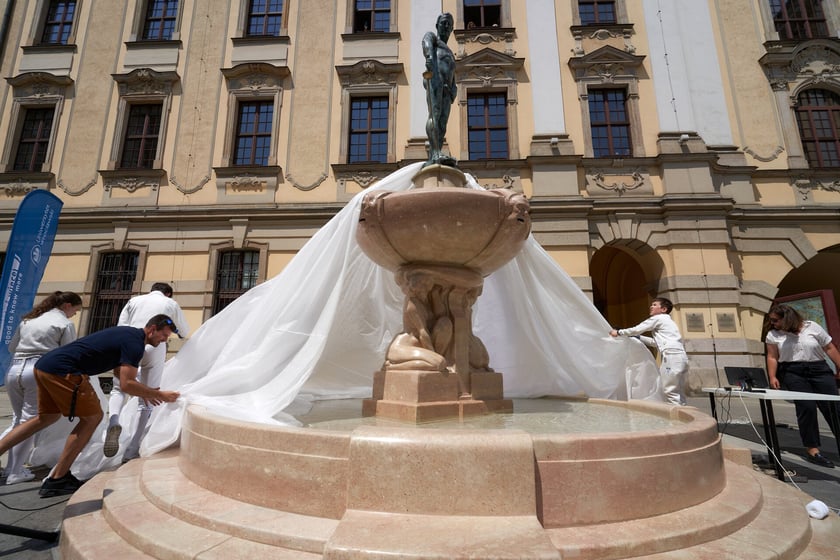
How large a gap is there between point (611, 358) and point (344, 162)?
936cm

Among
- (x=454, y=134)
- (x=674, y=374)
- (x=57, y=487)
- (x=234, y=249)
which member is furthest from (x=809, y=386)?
(x=234, y=249)

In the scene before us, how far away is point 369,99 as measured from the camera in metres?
12.6

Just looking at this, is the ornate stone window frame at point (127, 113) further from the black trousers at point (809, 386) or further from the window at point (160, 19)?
the black trousers at point (809, 386)

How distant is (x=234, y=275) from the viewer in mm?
11750

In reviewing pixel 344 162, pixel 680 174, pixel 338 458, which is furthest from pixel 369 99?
pixel 338 458

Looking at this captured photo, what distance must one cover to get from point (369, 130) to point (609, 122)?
652 centimetres

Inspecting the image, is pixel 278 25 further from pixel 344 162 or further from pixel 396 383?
pixel 396 383

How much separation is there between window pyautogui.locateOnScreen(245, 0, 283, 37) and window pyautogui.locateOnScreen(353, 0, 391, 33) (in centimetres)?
229

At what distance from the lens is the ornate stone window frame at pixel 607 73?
38.4ft

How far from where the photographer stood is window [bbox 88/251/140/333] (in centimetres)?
1172

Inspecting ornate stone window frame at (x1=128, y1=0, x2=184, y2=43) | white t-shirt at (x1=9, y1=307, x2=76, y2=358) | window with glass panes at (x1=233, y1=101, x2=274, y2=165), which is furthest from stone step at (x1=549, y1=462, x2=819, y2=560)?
ornate stone window frame at (x1=128, y1=0, x2=184, y2=43)

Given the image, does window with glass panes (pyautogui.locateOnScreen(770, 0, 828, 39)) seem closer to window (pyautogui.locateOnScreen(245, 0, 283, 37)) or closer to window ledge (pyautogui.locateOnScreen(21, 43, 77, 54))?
window (pyautogui.locateOnScreen(245, 0, 283, 37))

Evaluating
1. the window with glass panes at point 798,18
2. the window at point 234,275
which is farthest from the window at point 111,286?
the window with glass panes at point 798,18

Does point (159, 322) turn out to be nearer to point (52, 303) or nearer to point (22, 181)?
point (52, 303)
